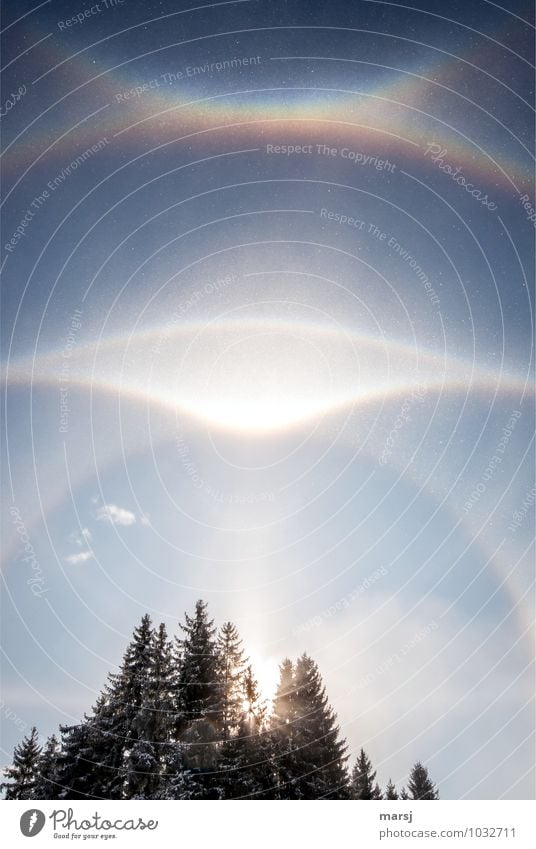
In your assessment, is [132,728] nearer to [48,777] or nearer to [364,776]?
[48,777]

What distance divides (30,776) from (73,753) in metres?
27.9

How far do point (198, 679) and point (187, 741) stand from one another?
3.66 m

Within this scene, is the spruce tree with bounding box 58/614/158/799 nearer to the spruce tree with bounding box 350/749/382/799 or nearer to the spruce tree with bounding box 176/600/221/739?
the spruce tree with bounding box 176/600/221/739

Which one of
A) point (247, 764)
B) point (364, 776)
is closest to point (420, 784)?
point (364, 776)

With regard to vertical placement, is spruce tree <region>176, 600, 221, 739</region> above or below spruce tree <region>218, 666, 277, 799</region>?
above

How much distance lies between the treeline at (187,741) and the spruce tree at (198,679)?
0.18ft

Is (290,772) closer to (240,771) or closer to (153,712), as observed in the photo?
(240,771)

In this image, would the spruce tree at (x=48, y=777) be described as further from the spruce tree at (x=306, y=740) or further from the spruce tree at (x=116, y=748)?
the spruce tree at (x=306, y=740)

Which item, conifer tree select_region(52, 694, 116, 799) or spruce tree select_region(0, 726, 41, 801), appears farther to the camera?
spruce tree select_region(0, 726, 41, 801)

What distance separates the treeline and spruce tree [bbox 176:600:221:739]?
0.18ft

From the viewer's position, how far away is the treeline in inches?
1049

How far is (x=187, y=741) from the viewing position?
27.6 meters

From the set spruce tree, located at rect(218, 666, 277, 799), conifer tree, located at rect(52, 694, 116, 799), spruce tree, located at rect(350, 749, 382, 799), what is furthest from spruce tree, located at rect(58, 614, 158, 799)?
spruce tree, located at rect(350, 749, 382, 799)
